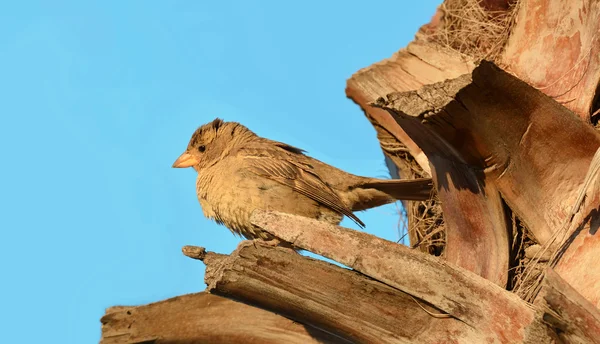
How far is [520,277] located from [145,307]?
1847 mm

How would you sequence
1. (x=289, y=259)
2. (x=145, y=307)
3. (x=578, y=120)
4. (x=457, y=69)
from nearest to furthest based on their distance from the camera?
(x=289, y=259) → (x=578, y=120) → (x=145, y=307) → (x=457, y=69)

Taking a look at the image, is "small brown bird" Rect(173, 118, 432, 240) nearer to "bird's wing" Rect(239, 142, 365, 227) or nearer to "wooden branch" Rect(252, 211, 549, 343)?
"bird's wing" Rect(239, 142, 365, 227)

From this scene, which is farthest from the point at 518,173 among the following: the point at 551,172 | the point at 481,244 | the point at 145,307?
the point at 145,307

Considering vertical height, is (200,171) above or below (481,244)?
above

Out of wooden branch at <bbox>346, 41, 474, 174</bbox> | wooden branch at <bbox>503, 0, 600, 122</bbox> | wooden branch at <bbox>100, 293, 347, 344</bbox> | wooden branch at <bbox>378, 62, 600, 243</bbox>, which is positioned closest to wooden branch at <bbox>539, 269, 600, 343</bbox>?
wooden branch at <bbox>378, 62, 600, 243</bbox>

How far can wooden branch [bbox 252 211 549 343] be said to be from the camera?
348 centimetres

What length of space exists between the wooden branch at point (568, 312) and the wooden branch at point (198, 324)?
125 centimetres

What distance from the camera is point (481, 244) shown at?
13.8ft

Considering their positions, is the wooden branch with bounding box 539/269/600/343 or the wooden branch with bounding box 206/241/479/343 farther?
the wooden branch with bounding box 206/241/479/343

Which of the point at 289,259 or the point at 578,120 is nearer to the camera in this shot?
the point at 289,259

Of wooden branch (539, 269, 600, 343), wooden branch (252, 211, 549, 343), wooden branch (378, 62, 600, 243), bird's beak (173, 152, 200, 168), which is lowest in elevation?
wooden branch (539, 269, 600, 343)

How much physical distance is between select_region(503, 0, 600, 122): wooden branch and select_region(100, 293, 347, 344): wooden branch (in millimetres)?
1804

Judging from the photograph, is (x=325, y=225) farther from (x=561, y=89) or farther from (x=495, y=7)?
(x=495, y=7)

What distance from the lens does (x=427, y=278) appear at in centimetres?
356
